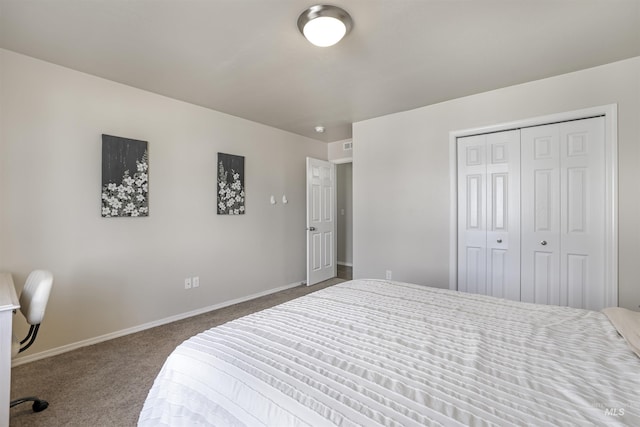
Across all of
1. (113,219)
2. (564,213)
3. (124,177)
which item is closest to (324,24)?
(124,177)

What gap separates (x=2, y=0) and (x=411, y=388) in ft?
9.29

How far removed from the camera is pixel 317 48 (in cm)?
214

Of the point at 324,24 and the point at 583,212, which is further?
the point at 583,212

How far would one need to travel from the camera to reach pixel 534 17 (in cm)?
181

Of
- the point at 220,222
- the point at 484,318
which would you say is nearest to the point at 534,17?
the point at 484,318

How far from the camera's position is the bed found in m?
0.78

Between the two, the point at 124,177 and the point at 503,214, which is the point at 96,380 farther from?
the point at 503,214

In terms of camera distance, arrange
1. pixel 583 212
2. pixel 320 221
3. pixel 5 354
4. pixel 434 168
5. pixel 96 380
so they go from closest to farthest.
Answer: pixel 5 354, pixel 96 380, pixel 583 212, pixel 434 168, pixel 320 221

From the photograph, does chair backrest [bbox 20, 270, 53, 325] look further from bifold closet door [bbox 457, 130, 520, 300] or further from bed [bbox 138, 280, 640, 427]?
bifold closet door [bbox 457, 130, 520, 300]

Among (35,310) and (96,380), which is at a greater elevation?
(35,310)

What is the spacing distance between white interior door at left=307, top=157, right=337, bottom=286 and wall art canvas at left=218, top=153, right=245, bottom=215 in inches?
41.5

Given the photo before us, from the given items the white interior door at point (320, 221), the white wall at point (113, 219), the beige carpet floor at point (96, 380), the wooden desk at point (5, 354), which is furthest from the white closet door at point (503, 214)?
the wooden desk at point (5, 354)

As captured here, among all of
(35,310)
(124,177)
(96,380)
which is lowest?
(96,380)

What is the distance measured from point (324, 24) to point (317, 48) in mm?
381
